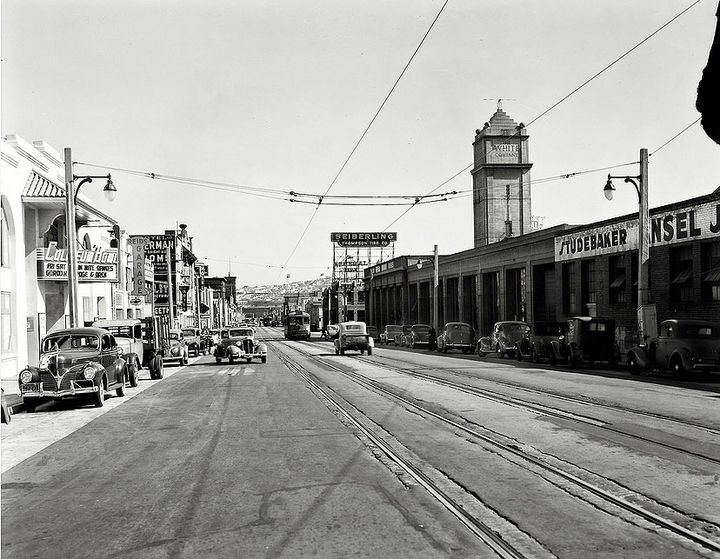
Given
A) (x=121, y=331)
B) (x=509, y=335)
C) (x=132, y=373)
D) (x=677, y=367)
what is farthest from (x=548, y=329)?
(x=132, y=373)

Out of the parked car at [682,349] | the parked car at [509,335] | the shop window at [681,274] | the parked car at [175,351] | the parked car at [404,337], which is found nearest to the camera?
the parked car at [682,349]

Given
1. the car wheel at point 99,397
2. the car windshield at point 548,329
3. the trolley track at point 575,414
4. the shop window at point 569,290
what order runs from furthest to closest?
the shop window at point 569,290, the car windshield at point 548,329, the car wheel at point 99,397, the trolley track at point 575,414

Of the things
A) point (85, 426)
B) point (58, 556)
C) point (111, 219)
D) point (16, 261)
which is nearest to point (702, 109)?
point (58, 556)

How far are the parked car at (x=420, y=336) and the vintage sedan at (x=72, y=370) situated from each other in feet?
125

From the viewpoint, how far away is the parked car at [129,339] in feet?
76.6

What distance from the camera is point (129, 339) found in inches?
1011

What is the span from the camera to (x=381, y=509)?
7.05m

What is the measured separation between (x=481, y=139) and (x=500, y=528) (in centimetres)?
7139

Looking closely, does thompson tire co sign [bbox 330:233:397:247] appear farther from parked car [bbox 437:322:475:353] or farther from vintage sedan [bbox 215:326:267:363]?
vintage sedan [bbox 215:326:267:363]

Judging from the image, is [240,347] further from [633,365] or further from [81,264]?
[633,365]

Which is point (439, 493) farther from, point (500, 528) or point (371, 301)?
point (371, 301)

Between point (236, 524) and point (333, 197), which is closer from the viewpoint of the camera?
point (236, 524)

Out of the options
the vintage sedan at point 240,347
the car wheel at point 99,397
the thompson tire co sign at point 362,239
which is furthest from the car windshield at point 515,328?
the thompson tire co sign at point 362,239

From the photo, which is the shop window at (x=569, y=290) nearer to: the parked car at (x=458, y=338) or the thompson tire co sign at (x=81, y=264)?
the parked car at (x=458, y=338)
